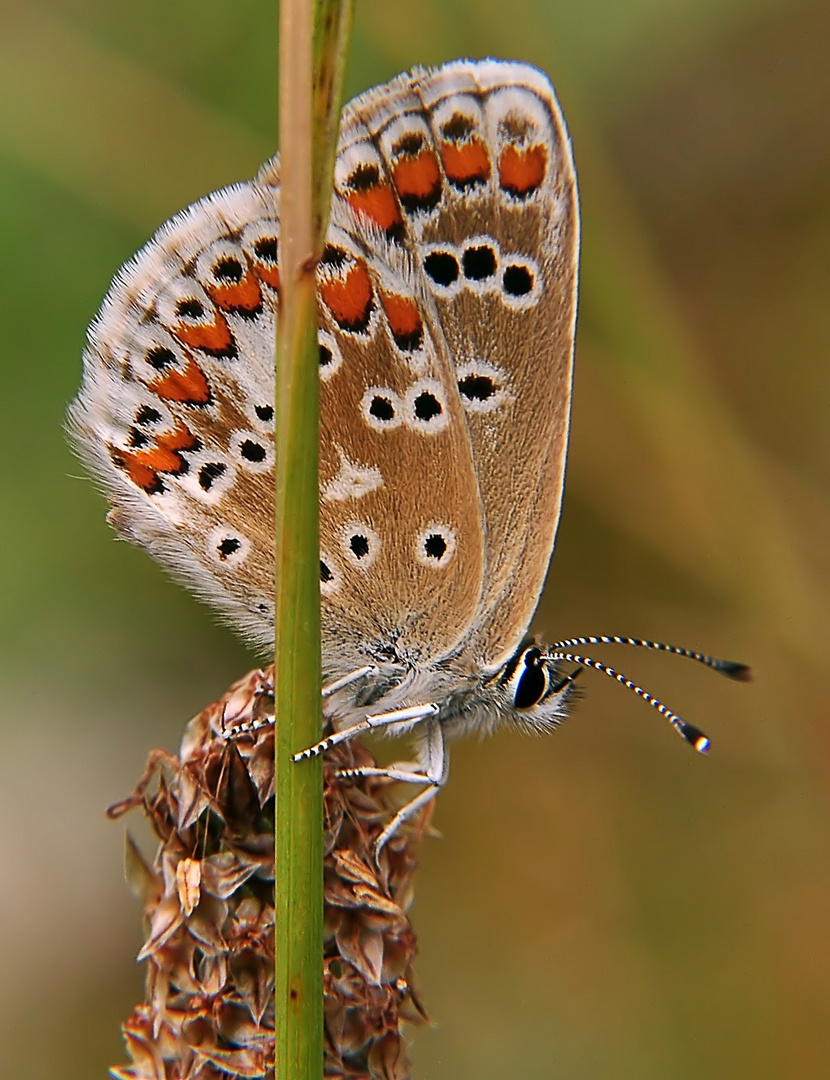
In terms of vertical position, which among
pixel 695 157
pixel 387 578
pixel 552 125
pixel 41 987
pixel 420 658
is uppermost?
pixel 695 157

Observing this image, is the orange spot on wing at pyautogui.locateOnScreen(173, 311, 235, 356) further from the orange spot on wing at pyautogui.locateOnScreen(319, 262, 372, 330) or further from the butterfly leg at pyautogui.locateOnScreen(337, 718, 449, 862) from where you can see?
the butterfly leg at pyautogui.locateOnScreen(337, 718, 449, 862)

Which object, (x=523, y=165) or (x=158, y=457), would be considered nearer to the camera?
(x=523, y=165)

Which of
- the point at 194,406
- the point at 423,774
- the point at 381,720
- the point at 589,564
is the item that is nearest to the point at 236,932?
the point at 381,720

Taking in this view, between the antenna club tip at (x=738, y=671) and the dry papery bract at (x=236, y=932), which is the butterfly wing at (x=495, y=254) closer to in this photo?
the antenna club tip at (x=738, y=671)

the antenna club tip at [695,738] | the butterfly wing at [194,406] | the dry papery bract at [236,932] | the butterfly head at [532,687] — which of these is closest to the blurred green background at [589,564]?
the butterfly wing at [194,406]

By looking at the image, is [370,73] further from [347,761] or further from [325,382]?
[347,761]

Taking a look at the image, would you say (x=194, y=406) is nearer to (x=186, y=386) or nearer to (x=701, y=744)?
(x=186, y=386)

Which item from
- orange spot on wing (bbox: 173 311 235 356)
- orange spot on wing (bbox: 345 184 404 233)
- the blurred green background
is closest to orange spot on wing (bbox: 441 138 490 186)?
orange spot on wing (bbox: 345 184 404 233)

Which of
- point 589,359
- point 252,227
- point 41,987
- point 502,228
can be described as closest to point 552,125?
point 502,228
